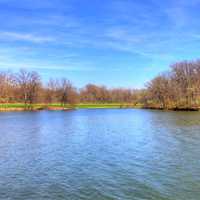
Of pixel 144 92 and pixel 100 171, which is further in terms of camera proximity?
pixel 144 92

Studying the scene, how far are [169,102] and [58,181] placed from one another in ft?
212

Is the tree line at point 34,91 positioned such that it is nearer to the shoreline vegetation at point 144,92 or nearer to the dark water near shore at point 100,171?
the shoreline vegetation at point 144,92

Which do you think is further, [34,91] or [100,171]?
[34,91]

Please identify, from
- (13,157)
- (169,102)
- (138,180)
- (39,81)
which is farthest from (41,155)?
(39,81)

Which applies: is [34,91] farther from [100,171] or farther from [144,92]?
[100,171]

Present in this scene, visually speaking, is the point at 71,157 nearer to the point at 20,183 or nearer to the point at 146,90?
the point at 20,183

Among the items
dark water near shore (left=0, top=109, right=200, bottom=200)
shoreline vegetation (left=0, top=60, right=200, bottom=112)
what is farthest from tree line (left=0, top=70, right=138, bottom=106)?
dark water near shore (left=0, top=109, right=200, bottom=200)

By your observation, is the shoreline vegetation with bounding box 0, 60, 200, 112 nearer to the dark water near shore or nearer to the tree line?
the tree line

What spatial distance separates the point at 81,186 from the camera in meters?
9.65

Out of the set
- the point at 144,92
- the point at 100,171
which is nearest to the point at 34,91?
the point at 144,92

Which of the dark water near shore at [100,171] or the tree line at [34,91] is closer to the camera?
the dark water near shore at [100,171]

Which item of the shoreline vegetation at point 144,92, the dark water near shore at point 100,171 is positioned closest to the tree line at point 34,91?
the shoreline vegetation at point 144,92

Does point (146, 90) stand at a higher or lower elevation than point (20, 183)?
higher

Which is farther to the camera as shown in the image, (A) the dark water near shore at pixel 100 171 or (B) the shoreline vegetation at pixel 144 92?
(B) the shoreline vegetation at pixel 144 92
